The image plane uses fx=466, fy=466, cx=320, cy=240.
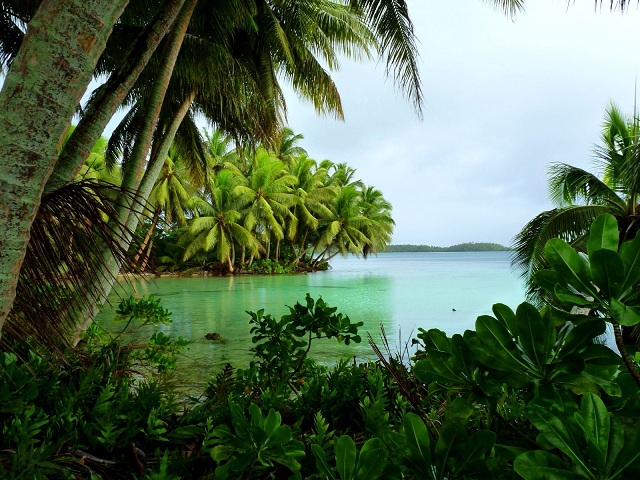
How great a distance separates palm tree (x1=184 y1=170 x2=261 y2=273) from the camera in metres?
24.0

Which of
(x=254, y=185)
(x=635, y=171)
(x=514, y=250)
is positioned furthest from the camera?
(x=254, y=185)

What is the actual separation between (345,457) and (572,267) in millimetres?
413

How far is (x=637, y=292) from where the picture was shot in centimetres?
63

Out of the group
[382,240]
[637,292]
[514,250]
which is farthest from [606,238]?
[382,240]

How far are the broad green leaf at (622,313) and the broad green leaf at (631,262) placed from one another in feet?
0.11

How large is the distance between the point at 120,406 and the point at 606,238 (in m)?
1.38

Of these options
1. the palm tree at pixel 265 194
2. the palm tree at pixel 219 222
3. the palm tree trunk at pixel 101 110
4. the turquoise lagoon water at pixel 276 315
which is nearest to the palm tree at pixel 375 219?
the palm tree at pixel 265 194

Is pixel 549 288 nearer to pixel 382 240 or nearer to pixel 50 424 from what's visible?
pixel 50 424

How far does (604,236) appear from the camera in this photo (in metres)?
0.66

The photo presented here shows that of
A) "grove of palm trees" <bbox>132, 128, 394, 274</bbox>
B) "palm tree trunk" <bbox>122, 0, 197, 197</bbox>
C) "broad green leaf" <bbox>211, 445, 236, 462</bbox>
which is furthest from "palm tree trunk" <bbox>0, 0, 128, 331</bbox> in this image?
"grove of palm trees" <bbox>132, 128, 394, 274</bbox>

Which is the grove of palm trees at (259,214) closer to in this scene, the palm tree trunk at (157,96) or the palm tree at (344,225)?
the palm tree at (344,225)

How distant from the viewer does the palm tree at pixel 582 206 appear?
9008mm

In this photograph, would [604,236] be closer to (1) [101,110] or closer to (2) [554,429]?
(2) [554,429]

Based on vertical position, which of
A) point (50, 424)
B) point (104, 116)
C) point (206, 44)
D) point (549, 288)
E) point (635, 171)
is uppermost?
point (206, 44)
